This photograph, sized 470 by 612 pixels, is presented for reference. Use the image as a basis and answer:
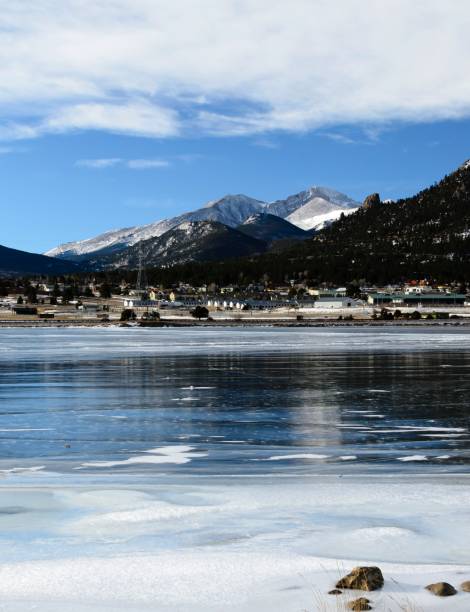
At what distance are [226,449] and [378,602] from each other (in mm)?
9005

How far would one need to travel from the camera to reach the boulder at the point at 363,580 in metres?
7.87

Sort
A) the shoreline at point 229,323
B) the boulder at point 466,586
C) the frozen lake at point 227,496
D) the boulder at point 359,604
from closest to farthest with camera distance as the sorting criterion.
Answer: the boulder at point 359,604
the boulder at point 466,586
the frozen lake at point 227,496
the shoreline at point 229,323

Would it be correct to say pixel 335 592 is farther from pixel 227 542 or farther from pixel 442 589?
pixel 227 542

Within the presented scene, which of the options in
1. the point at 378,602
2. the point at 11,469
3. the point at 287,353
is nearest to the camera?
the point at 378,602

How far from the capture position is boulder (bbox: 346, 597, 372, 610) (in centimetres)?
738

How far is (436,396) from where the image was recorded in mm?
25969

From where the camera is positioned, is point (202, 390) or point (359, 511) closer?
point (359, 511)

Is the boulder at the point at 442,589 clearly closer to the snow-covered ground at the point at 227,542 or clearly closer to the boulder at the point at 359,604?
the snow-covered ground at the point at 227,542

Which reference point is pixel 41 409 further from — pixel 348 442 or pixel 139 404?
pixel 348 442

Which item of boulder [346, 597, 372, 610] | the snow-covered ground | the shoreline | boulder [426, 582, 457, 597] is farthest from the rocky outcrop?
the shoreline

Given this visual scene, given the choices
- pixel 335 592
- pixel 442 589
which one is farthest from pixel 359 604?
pixel 442 589

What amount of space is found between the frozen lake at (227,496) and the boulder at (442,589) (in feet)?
0.39

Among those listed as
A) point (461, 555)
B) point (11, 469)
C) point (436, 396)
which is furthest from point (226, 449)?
point (436, 396)

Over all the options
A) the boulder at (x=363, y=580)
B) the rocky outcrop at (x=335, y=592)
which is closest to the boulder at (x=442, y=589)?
the boulder at (x=363, y=580)
